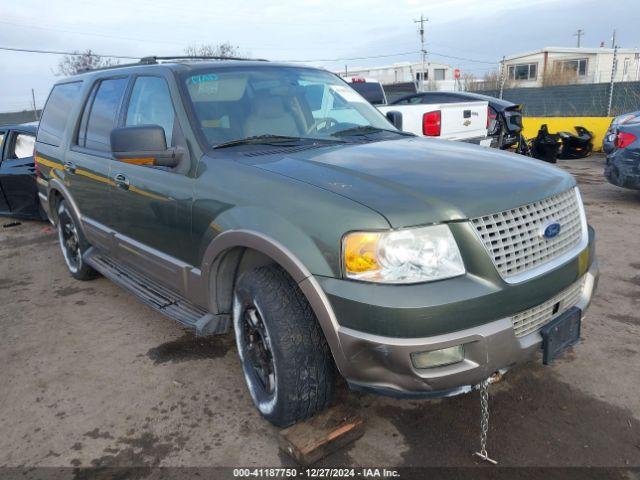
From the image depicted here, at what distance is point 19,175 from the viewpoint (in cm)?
698

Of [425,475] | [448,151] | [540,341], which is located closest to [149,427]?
[425,475]

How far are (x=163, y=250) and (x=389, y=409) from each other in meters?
1.66

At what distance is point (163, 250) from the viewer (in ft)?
10.6

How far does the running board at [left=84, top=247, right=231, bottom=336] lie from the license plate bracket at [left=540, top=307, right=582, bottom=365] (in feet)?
5.47

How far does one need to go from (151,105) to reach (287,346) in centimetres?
197

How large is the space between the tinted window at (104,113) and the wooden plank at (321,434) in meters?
2.48

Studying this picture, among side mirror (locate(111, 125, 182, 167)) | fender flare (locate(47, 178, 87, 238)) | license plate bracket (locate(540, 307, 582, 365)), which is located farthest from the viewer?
fender flare (locate(47, 178, 87, 238))

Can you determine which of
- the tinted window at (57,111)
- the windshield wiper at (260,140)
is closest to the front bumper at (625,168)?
the windshield wiper at (260,140)

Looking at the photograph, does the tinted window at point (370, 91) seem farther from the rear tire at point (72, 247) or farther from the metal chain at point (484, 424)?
the metal chain at point (484, 424)

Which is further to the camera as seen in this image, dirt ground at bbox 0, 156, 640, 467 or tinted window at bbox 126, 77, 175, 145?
tinted window at bbox 126, 77, 175, 145

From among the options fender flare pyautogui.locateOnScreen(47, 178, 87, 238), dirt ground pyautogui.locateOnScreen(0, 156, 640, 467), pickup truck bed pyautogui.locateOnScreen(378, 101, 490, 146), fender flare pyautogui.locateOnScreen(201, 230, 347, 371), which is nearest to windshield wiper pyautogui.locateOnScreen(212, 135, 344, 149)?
fender flare pyautogui.locateOnScreen(201, 230, 347, 371)

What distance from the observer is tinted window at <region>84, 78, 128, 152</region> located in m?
3.79

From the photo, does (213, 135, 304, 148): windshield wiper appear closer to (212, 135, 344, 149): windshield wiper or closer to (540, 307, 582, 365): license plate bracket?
(212, 135, 344, 149): windshield wiper

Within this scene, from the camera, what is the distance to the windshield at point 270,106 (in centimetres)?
304
